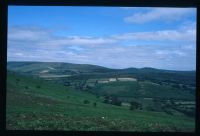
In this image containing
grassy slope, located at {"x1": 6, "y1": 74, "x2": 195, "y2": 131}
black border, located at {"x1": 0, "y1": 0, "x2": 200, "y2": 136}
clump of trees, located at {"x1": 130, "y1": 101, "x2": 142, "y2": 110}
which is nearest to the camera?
black border, located at {"x1": 0, "y1": 0, "x2": 200, "y2": 136}

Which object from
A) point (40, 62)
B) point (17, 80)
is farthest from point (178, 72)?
point (17, 80)

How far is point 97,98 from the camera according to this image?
128 inches

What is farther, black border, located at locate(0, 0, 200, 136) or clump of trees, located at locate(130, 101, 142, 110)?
clump of trees, located at locate(130, 101, 142, 110)

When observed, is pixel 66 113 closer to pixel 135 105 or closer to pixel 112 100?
pixel 112 100

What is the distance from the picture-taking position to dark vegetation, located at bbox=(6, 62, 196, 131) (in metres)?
2.98

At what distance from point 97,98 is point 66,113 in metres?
0.29

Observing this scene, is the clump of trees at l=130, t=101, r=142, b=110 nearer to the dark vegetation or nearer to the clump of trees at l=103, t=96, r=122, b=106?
the dark vegetation

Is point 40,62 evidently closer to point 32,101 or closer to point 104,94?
point 32,101

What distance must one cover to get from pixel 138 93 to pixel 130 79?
155 mm

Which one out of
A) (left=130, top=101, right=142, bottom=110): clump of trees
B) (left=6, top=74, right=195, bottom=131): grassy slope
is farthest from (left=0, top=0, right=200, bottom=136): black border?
(left=130, top=101, right=142, bottom=110): clump of trees

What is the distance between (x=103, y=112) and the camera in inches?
126
